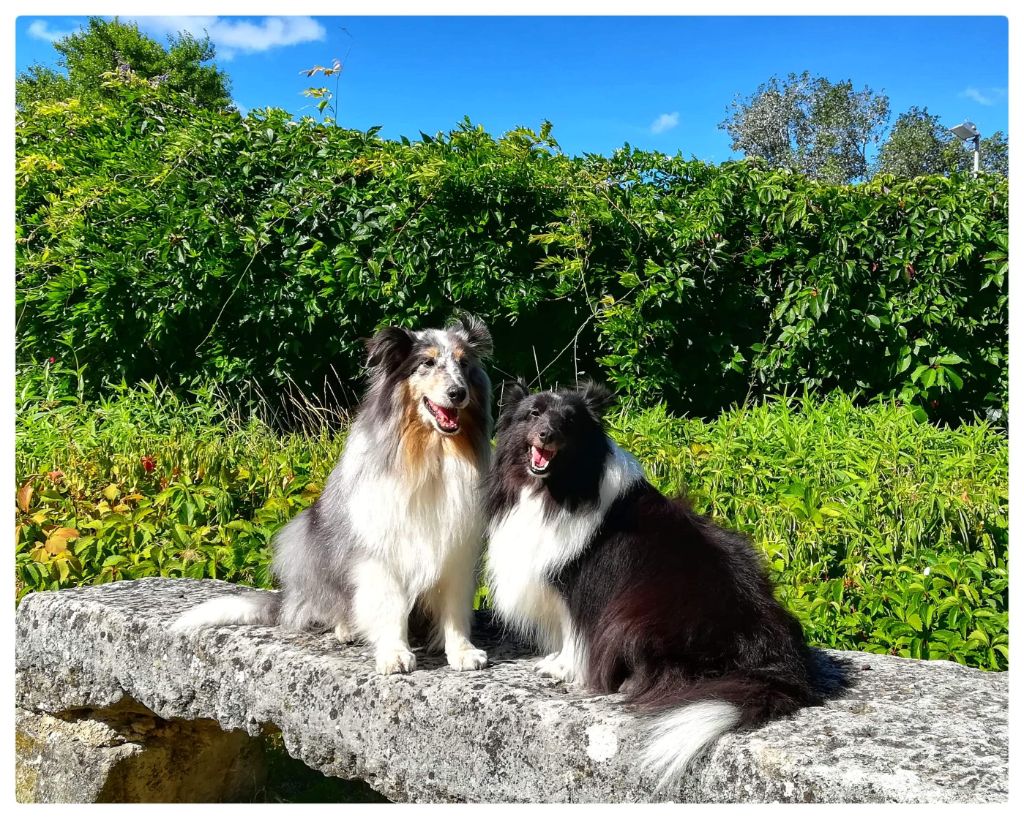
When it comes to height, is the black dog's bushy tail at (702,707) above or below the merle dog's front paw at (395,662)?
above

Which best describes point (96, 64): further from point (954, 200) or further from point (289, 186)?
point (954, 200)

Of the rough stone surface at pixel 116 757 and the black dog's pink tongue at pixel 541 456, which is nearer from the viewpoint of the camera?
the black dog's pink tongue at pixel 541 456

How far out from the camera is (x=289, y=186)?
6.79m

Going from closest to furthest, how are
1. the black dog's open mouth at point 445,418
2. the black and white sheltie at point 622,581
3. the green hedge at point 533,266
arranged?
the black and white sheltie at point 622,581, the black dog's open mouth at point 445,418, the green hedge at point 533,266

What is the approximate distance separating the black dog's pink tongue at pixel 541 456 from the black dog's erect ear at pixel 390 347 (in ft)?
1.76

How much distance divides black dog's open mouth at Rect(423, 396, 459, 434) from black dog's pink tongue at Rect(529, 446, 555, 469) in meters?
0.28

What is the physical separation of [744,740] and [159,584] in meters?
2.85

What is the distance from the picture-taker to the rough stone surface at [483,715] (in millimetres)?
2311

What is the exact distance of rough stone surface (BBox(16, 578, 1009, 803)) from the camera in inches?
91.0

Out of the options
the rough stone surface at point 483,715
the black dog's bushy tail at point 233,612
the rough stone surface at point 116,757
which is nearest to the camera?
the rough stone surface at point 483,715

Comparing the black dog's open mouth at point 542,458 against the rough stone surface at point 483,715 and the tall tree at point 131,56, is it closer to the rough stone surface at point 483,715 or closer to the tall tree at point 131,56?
the rough stone surface at point 483,715

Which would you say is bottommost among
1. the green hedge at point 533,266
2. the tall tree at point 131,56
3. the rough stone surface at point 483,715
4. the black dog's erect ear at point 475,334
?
the rough stone surface at point 483,715

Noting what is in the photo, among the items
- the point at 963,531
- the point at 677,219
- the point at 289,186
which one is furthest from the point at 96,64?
the point at 963,531

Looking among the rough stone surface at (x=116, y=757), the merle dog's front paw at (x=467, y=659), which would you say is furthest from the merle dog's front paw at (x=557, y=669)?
the rough stone surface at (x=116, y=757)
